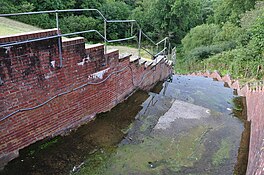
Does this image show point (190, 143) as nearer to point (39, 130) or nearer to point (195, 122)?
point (195, 122)

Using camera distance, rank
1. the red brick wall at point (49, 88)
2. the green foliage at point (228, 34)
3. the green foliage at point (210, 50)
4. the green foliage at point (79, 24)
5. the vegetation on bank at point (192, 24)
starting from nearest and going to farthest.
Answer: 1. the red brick wall at point (49, 88)
2. the vegetation on bank at point (192, 24)
3. the green foliage at point (210, 50)
4. the green foliage at point (228, 34)
5. the green foliage at point (79, 24)

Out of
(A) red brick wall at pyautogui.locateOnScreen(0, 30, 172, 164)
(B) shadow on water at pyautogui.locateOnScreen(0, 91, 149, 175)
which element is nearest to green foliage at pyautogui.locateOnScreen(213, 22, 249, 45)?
(A) red brick wall at pyautogui.locateOnScreen(0, 30, 172, 164)

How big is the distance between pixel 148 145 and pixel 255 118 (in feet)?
7.60

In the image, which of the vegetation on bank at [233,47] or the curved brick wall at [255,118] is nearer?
the curved brick wall at [255,118]

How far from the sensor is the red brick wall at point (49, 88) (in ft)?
12.4

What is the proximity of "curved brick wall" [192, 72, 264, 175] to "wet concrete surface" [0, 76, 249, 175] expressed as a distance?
300mm

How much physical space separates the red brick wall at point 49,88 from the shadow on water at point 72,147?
0.15 metres

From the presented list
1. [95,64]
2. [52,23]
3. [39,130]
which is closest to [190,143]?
[95,64]

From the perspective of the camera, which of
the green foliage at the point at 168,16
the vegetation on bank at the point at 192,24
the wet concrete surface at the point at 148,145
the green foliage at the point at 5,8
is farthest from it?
the green foliage at the point at 168,16

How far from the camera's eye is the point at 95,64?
5.16 m

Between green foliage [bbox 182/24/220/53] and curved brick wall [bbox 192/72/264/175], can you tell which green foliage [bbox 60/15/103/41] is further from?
curved brick wall [bbox 192/72/264/175]

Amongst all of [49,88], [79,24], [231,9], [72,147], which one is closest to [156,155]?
[72,147]

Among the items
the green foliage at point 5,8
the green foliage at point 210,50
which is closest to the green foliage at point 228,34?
the green foliage at point 210,50

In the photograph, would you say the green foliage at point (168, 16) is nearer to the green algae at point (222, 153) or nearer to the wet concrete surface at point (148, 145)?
the wet concrete surface at point (148, 145)
